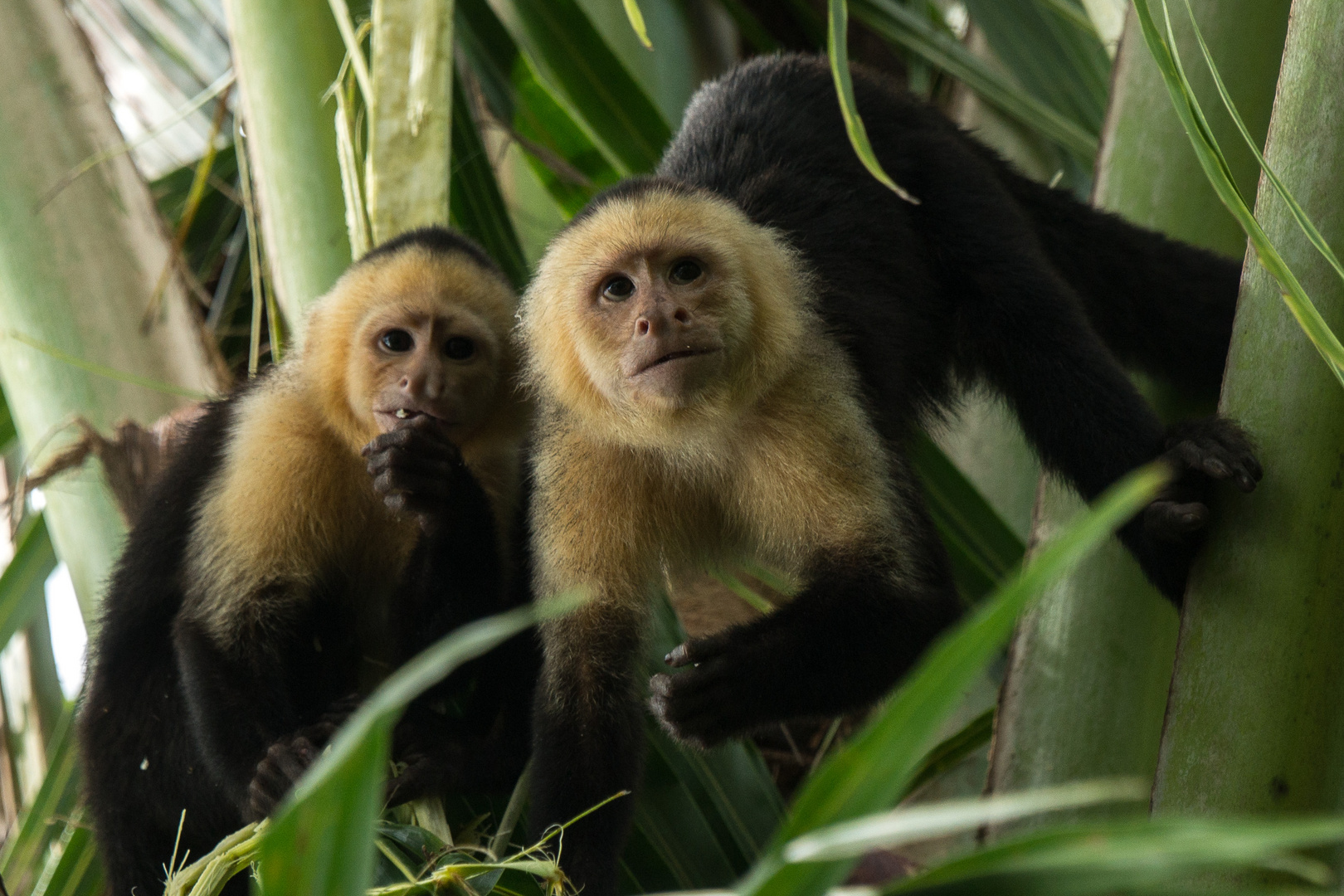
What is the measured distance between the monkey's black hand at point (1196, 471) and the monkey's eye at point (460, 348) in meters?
1.56

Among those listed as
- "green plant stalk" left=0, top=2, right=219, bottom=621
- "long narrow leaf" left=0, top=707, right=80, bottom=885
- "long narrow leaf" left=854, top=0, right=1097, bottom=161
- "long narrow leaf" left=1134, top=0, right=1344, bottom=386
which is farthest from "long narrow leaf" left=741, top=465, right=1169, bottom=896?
"long narrow leaf" left=854, top=0, right=1097, bottom=161

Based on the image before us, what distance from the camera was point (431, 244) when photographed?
9.82 feet

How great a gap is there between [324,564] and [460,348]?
0.60 m

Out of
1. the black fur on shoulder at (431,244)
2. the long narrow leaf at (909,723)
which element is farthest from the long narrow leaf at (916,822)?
the black fur on shoulder at (431,244)

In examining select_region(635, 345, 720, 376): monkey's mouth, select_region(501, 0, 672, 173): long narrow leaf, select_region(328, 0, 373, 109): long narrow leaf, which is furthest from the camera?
select_region(501, 0, 672, 173): long narrow leaf

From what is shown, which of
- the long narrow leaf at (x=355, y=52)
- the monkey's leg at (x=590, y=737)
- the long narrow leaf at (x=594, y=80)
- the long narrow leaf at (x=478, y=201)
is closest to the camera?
the monkey's leg at (x=590, y=737)

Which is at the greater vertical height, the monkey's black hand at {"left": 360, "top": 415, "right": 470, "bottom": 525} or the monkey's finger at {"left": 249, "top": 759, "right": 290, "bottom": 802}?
the monkey's black hand at {"left": 360, "top": 415, "right": 470, "bottom": 525}

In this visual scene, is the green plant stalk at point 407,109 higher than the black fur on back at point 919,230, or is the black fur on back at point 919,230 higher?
the green plant stalk at point 407,109

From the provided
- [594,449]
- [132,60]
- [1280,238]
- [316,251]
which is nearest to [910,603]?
[594,449]

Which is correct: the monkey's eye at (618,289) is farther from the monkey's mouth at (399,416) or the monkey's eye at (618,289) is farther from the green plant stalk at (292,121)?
the green plant stalk at (292,121)

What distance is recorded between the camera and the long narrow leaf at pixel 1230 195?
1.25m

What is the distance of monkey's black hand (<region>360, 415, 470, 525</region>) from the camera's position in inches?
104

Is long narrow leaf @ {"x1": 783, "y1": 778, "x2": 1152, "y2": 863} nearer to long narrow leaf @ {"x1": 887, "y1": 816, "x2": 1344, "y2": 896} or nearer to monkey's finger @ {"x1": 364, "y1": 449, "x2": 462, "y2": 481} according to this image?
long narrow leaf @ {"x1": 887, "y1": 816, "x2": 1344, "y2": 896}

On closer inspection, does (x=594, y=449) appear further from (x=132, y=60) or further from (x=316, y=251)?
(x=132, y=60)
